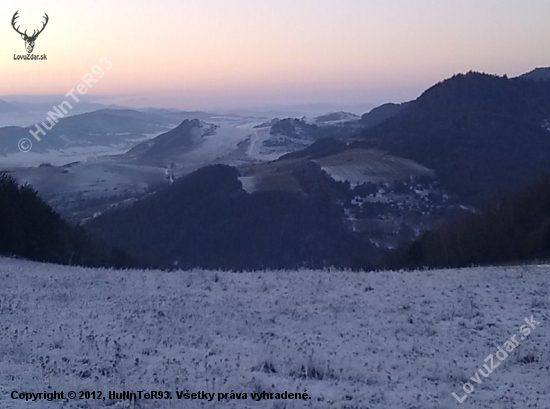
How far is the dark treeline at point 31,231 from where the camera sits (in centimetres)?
3056

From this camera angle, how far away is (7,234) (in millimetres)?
30312

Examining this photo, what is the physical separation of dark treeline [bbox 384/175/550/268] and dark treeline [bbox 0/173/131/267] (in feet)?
62.7

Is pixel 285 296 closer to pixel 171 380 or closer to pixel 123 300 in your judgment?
pixel 123 300

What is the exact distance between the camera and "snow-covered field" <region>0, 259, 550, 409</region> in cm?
903

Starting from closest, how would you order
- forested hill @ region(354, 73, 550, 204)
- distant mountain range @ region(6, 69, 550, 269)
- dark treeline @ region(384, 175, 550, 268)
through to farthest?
dark treeline @ region(384, 175, 550, 268), distant mountain range @ region(6, 69, 550, 269), forested hill @ region(354, 73, 550, 204)

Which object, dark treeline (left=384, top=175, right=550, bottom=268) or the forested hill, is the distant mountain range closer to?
the forested hill

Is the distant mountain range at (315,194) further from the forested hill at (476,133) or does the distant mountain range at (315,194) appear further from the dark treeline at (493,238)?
the dark treeline at (493,238)

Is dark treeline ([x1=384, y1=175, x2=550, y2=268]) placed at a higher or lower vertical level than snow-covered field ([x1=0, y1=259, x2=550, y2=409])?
lower

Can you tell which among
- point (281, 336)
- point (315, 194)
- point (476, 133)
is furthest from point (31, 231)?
point (476, 133)

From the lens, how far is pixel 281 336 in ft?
42.2

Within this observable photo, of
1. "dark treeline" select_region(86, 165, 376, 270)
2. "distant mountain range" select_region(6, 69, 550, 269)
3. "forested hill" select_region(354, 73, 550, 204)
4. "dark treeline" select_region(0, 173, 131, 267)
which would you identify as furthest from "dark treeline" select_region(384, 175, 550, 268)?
"forested hill" select_region(354, 73, 550, 204)

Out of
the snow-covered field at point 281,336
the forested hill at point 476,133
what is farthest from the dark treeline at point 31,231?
the forested hill at point 476,133

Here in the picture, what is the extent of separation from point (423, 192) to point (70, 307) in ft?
315

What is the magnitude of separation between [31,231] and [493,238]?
96.9 ft
